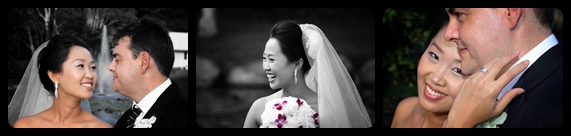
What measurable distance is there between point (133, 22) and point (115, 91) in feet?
1.91

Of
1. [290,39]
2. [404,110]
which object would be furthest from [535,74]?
[290,39]

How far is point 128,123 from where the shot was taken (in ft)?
17.5

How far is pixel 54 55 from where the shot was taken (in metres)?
5.33

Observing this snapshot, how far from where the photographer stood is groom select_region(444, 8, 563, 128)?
435cm

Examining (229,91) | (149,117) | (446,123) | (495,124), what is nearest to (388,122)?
(446,123)

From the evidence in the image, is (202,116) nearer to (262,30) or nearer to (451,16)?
(262,30)

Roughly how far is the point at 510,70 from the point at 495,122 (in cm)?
41

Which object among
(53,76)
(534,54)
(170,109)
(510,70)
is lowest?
(170,109)

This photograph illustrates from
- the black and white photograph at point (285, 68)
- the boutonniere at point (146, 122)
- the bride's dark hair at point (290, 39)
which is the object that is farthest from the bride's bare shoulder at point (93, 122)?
the bride's dark hair at point (290, 39)

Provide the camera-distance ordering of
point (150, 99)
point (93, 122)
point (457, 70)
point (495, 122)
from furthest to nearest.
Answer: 1. point (93, 122)
2. point (150, 99)
3. point (457, 70)
4. point (495, 122)

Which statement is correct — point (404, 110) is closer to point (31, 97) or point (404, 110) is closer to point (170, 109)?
point (170, 109)

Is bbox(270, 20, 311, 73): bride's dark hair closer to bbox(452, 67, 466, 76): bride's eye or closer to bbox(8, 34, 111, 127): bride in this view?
bbox(452, 67, 466, 76): bride's eye

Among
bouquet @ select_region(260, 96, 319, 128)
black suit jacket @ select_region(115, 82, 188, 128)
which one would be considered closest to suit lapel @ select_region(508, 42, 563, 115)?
bouquet @ select_region(260, 96, 319, 128)

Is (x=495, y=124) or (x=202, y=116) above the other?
(x=495, y=124)
